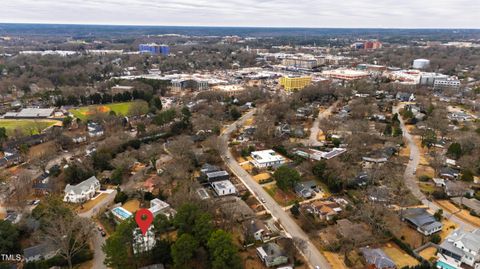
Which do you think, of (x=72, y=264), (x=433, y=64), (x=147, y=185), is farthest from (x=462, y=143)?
(x=433, y=64)

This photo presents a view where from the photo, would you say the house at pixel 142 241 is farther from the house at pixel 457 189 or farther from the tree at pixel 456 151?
the tree at pixel 456 151

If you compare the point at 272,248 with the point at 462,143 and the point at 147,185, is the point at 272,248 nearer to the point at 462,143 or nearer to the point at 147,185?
the point at 147,185

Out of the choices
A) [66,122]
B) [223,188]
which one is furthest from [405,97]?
[66,122]

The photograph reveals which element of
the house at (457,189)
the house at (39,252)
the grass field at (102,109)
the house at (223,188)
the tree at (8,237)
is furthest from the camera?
the grass field at (102,109)

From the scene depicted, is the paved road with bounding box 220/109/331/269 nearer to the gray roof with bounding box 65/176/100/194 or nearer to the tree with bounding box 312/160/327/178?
the tree with bounding box 312/160/327/178

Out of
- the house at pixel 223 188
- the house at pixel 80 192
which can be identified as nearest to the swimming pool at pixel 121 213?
the house at pixel 80 192

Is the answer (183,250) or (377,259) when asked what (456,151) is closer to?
(377,259)
